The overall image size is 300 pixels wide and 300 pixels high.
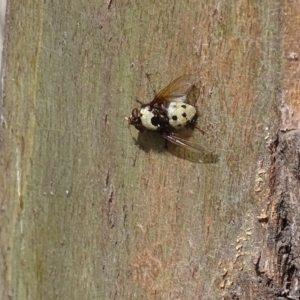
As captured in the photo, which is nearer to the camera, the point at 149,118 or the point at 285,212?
the point at 285,212

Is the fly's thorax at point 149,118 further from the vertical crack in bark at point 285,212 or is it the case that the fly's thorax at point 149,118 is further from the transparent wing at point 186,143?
the vertical crack in bark at point 285,212

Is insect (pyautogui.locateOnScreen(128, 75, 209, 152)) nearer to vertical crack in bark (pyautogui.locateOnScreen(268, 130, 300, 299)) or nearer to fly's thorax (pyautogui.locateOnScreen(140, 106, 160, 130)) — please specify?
fly's thorax (pyautogui.locateOnScreen(140, 106, 160, 130))

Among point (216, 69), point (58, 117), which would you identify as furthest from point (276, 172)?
point (58, 117)

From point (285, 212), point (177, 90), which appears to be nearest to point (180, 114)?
point (177, 90)

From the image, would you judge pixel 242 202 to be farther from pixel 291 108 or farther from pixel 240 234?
pixel 291 108

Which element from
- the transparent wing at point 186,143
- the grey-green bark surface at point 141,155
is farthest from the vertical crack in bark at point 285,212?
the transparent wing at point 186,143

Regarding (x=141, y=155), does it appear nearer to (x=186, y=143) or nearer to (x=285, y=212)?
(x=186, y=143)
